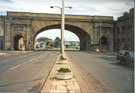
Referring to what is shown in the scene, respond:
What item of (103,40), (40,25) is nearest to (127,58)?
(40,25)

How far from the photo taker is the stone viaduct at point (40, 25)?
142 ft

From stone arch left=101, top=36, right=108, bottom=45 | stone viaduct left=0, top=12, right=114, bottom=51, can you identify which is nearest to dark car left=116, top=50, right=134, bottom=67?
stone viaduct left=0, top=12, right=114, bottom=51

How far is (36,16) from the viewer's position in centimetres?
4559

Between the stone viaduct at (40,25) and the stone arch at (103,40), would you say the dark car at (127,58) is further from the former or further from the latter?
the stone arch at (103,40)

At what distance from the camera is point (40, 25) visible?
45062 mm

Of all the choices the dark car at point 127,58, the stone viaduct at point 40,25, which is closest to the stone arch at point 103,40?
the stone viaduct at point 40,25

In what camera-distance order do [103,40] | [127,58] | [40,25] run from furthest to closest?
[103,40] → [40,25] → [127,58]

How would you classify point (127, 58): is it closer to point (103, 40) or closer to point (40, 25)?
point (40, 25)

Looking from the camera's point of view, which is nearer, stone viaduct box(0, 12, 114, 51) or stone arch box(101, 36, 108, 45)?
stone viaduct box(0, 12, 114, 51)

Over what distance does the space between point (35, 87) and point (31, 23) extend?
136ft

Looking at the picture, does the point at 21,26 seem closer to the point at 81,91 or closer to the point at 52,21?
the point at 52,21

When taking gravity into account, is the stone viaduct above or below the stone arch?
above

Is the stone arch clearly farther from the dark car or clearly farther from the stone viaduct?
the dark car

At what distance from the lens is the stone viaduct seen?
4322 centimetres
